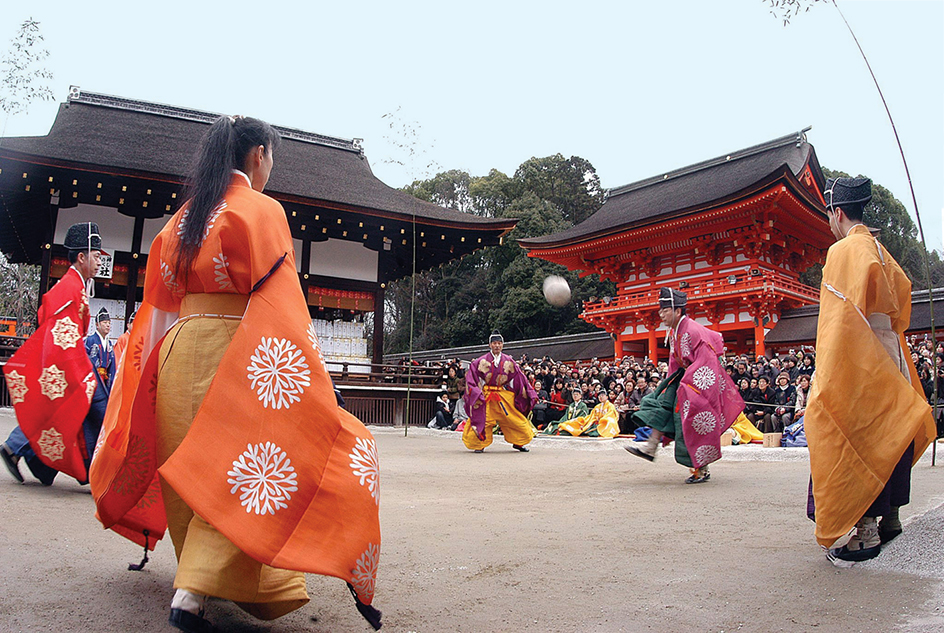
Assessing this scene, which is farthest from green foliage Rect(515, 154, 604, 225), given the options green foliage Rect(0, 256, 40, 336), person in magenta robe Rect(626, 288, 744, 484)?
person in magenta robe Rect(626, 288, 744, 484)

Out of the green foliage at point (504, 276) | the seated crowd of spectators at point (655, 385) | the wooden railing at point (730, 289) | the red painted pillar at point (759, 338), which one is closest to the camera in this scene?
the seated crowd of spectators at point (655, 385)

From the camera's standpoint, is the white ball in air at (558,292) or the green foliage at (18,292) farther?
the green foliage at (18,292)

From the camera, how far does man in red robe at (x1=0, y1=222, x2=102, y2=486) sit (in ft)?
15.0

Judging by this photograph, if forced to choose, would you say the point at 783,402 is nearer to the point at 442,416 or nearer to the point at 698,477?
the point at 698,477

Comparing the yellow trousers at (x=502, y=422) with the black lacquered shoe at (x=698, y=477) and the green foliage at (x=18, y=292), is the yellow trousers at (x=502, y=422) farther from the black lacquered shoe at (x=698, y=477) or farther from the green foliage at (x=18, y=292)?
the green foliage at (x=18, y=292)

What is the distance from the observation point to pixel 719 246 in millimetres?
20172

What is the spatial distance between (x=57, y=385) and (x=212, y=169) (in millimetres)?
3033

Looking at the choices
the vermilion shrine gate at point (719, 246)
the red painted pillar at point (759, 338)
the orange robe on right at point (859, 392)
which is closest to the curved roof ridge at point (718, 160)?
the vermilion shrine gate at point (719, 246)

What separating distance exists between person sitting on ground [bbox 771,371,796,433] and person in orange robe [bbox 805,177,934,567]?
7.85 m

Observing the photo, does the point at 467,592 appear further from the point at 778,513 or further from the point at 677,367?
the point at 677,367

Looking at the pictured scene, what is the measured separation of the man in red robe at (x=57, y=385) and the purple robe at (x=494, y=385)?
18.9 ft

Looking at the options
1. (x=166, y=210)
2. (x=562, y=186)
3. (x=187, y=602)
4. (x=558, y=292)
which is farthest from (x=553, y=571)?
(x=562, y=186)

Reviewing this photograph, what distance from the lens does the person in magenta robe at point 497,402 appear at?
9.76m

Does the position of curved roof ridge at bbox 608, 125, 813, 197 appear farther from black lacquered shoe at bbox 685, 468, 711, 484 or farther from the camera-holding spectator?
black lacquered shoe at bbox 685, 468, 711, 484
